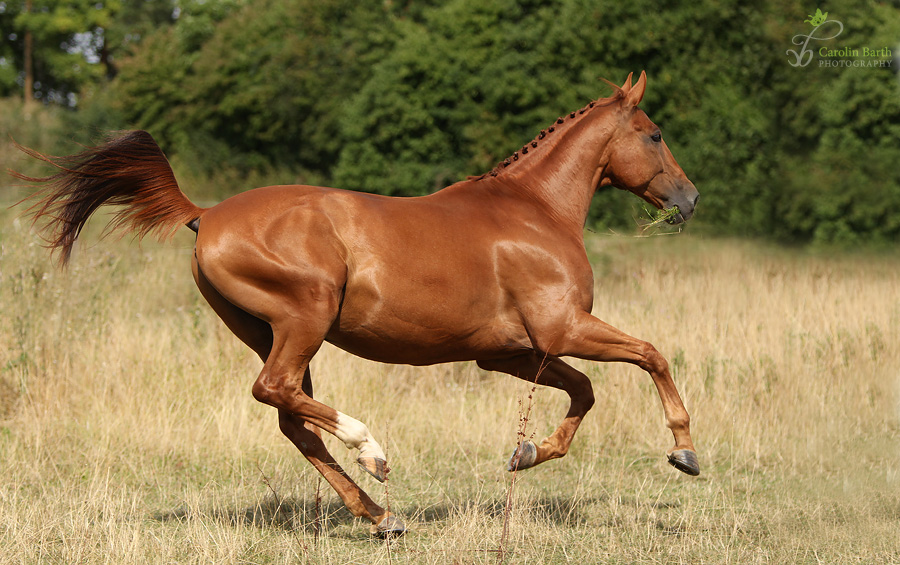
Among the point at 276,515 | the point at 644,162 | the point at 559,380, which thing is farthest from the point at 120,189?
the point at 644,162

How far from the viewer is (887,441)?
22.9 ft

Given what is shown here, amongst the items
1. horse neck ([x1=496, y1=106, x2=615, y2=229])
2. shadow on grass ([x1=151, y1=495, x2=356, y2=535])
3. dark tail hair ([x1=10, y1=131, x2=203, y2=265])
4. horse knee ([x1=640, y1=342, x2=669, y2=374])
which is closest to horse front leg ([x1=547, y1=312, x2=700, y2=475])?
horse knee ([x1=640, y1=342, x2=669, y2=374])

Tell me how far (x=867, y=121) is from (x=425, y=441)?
1561cm

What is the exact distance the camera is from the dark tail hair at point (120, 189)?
4746mm

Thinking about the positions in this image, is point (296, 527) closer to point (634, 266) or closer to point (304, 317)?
point (304, 317)

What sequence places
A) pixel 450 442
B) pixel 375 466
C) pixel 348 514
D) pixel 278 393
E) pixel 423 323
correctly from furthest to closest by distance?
pixel 450 442 < pixel 348 514 < pixel 423 323 < pixel 278 393 < pixel 375 466

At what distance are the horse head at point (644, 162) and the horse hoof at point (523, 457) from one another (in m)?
1.66

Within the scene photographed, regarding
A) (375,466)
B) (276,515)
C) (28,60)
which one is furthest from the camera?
(28,60)

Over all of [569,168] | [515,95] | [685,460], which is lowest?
[685,460]

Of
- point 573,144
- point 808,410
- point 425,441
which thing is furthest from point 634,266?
point 573,144

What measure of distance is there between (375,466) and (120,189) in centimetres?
205

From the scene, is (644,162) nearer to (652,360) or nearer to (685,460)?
(652,360)

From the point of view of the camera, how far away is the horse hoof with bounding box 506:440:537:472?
473 cm

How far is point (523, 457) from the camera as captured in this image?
4758 mm
